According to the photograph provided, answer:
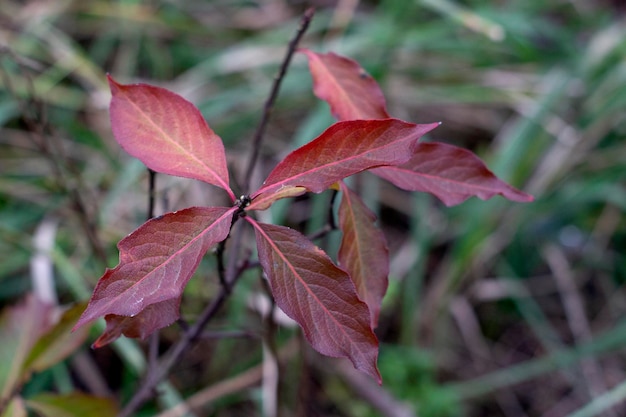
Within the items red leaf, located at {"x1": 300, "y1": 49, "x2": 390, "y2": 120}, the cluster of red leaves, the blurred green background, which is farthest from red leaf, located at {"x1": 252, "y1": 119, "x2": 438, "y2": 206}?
the blurred green background

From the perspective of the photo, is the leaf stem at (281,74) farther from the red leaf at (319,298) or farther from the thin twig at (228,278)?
the red leaf at (319,298)

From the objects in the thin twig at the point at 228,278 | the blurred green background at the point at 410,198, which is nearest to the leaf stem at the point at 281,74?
the thin twig at the point at 228,278

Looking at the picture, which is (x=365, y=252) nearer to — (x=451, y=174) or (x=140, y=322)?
(x=451, y=174)

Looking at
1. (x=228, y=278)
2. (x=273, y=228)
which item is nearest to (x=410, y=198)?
(x=228, y=278)

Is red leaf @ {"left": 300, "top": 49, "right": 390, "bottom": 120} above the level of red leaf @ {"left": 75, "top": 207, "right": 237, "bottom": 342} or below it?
above

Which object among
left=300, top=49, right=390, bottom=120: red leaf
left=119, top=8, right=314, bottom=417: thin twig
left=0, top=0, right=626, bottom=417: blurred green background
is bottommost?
left=0, top=0, right=626, bottom=417: blurred green background

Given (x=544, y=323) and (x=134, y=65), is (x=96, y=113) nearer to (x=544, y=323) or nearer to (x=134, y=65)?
(x=134, y=65)

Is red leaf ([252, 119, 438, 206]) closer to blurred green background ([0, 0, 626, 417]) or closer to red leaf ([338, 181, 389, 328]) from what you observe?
red leaf ([338, 181, 389, 328])

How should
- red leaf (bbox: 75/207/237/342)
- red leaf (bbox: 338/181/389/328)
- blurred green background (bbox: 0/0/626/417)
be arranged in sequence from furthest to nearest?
blurred green background (bbox: 0/0/626/417) < red leaf (bbox: 338/181/389/328) < red leaf (bbox: 75/207/237/342)

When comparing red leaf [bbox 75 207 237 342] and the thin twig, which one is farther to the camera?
the thin twig
